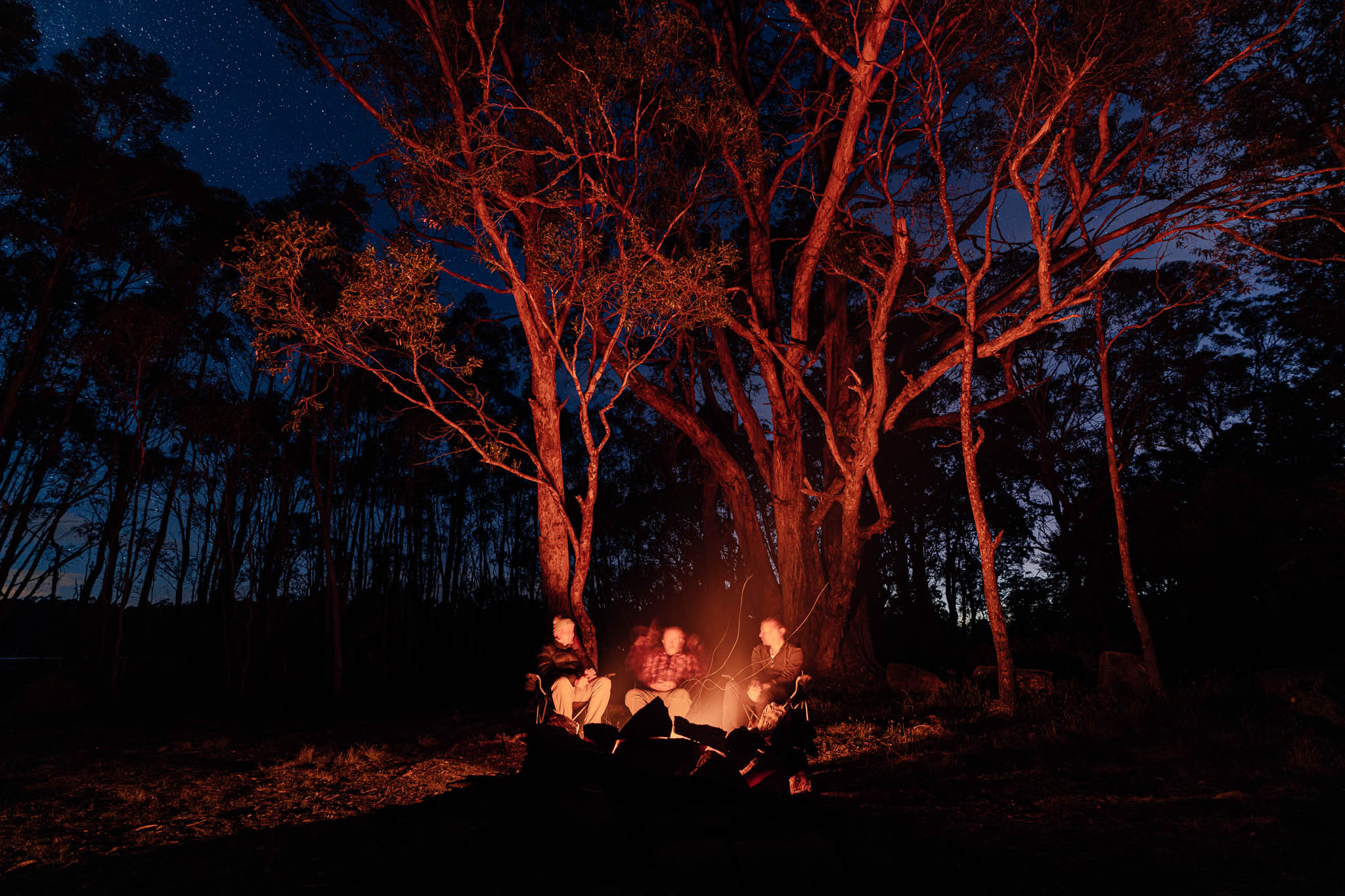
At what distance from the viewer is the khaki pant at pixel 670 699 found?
576 cm

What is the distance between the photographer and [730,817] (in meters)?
3.52

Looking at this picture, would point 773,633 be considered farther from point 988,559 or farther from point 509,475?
point 509,475

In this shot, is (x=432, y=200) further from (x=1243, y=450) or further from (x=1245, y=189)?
(x=1243, y=450)

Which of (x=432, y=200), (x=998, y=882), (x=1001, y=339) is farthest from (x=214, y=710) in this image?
(x=1001, y=339)

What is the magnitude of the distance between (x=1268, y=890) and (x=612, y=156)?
8200 millimetres

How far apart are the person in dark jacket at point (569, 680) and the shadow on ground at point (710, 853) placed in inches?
81.1

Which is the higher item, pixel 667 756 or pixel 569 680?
pixel 569 680

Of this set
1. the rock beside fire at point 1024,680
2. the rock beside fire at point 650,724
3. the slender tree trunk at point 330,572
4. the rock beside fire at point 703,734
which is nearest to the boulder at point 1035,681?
the rock beside fire at point 1024,680

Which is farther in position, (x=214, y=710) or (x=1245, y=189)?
(x=214, y=710)

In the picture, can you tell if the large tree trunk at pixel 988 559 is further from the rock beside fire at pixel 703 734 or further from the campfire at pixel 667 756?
the rock beside fire at pixel 703 734

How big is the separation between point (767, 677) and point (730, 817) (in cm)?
208

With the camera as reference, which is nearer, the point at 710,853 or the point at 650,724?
the point at 710,853

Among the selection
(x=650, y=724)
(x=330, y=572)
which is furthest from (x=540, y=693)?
(x=330, y=572)

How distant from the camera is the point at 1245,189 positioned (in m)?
8.77
